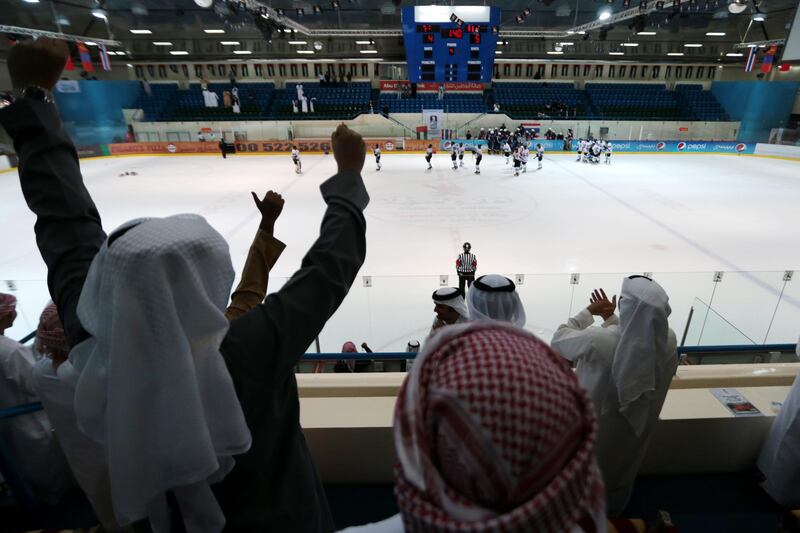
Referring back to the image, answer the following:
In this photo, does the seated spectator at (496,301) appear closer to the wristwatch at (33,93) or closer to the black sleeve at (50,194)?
the black sleeve at (50,194)

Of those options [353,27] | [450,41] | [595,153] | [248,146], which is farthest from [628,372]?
[353,27]

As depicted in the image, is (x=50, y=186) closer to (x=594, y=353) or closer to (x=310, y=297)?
(x=310, y=297)

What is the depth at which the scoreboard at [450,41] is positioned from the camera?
18.9 metres

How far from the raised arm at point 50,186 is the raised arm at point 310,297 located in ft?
1.61

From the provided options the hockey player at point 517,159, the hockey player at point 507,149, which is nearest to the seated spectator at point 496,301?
the hockey player at point 517,159

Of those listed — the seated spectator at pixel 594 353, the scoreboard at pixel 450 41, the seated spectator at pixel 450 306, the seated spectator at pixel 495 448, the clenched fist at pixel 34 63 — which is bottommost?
the seated spectator at pixel 450 306

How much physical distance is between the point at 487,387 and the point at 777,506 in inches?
104

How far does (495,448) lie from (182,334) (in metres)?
0.53

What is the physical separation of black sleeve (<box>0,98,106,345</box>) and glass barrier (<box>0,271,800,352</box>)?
3.30m

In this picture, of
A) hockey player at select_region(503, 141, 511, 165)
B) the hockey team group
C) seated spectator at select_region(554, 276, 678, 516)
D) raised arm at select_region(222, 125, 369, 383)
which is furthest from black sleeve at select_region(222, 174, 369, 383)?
hockey player at select_region(503, 141, 511, 165)

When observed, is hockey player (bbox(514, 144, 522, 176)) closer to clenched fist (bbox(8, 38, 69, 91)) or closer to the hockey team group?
the hockey team group

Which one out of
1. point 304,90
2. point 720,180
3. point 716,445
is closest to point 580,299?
point 716,445

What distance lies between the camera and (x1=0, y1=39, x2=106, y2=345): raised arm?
1045 mm

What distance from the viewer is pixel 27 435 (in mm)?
2088
